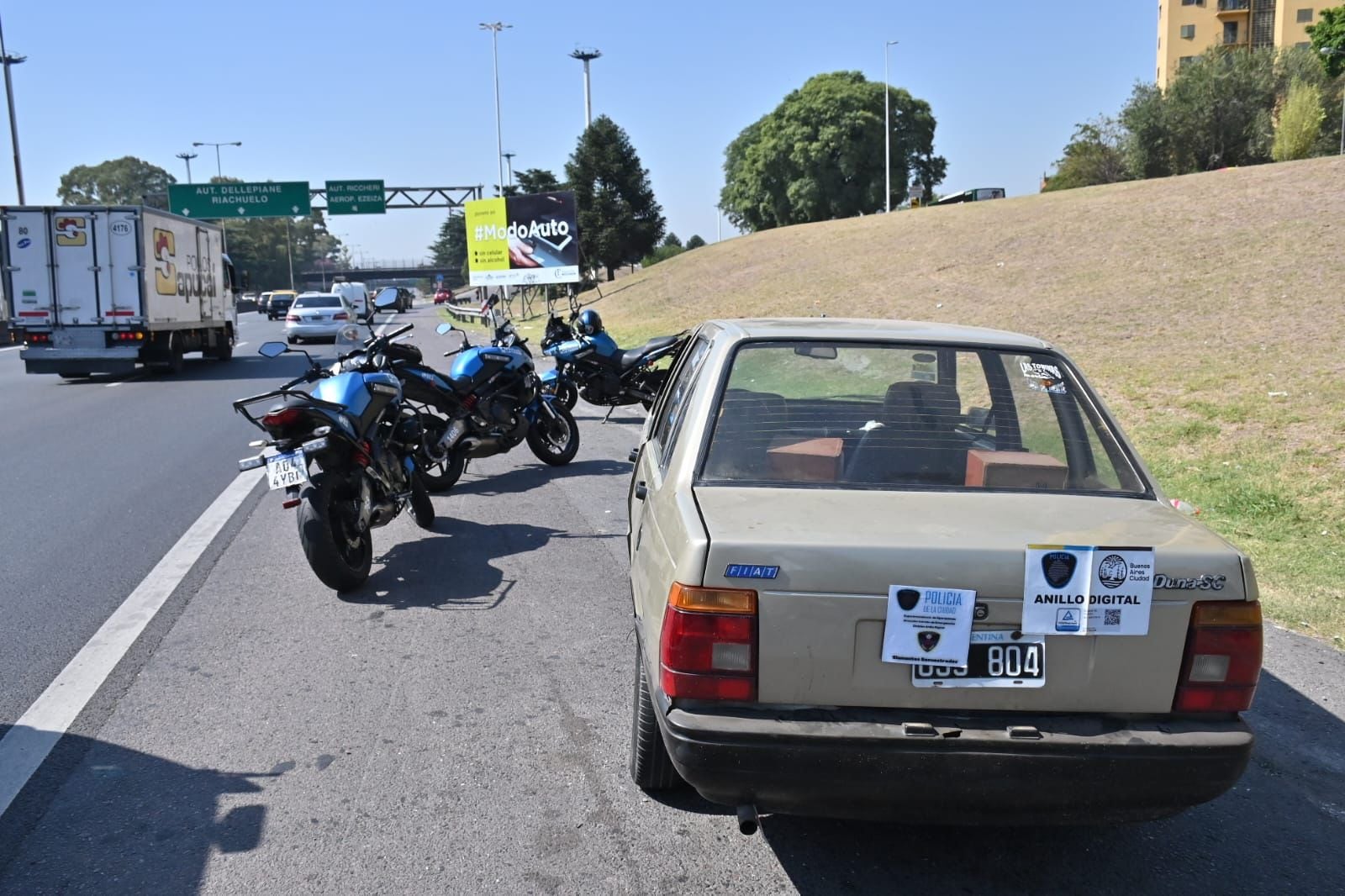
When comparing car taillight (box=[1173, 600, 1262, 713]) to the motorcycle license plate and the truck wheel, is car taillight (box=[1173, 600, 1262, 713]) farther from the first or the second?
the truck wheel

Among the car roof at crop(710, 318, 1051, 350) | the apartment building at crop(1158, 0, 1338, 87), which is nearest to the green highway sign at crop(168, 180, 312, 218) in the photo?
the car roof at crop(710, 318, 1051, 350)

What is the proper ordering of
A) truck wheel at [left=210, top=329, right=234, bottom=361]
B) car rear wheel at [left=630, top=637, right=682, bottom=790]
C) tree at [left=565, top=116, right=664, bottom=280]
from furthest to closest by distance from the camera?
tree at [left=565, top=116, right=664, bottom=280], truck wheel at [left=210, top=329, right=234, bottom=361], car rear wheel at [left=630, top=637, right=682, bottom=790]

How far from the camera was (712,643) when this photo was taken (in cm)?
299

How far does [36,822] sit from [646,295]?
37.2m

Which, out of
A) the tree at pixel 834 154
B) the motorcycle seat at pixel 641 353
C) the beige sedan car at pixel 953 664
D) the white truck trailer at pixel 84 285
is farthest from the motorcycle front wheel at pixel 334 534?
the tree at pixel 834 154

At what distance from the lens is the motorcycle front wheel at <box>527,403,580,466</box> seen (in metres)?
10.1

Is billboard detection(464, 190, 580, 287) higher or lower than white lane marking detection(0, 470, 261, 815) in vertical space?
higher

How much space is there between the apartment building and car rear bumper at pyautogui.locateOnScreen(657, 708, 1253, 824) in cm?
8268

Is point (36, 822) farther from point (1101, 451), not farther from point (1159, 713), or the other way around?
point (1101, 451)

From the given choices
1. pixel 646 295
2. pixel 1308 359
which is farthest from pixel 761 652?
pixel 646 295

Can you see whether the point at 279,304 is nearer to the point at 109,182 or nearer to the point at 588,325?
the point at 588,325

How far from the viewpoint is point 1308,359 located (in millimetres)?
11531

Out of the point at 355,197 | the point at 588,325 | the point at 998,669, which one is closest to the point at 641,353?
the point at 588,325

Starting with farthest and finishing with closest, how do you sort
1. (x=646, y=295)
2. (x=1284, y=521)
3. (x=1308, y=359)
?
(x=646, y=295)
(x=1308, y=359)
(x=1284, y=521)
